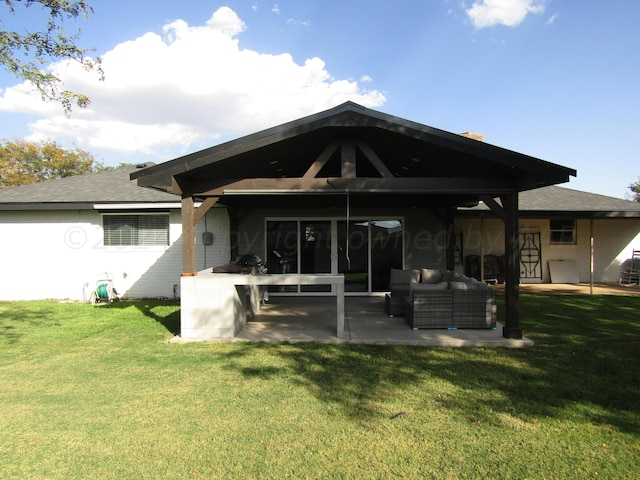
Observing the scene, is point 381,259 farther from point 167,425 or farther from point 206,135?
point 206,135

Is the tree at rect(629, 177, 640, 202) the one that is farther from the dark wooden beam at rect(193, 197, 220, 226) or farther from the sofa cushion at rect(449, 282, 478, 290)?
the dark wooden beam at rect(193, 197, 220, 226)

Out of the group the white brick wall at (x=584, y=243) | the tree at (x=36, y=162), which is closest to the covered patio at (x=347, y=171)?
the white brick wall at (x=584, y=243)

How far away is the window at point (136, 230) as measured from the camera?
10.8m

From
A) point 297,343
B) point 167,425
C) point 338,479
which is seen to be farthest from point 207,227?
point 338,479

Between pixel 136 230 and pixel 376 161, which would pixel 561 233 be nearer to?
pixel 376 161

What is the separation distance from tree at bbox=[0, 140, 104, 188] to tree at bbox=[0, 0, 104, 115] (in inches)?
1111

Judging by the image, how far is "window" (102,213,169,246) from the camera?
35.6 ft

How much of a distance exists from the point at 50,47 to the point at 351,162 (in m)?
5.60

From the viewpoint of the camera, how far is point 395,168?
352 inches

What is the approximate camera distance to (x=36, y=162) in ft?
104

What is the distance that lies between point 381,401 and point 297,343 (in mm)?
2336

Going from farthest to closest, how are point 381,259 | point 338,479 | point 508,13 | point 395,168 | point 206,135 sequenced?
point 206,135 < point 381,259 < point 508,13 < point 395,168 < point 338,479

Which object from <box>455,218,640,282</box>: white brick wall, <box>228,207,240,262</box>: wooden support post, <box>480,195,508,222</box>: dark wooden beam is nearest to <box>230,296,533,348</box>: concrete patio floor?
<box>480,195,508,222</box>: dark wooden beam

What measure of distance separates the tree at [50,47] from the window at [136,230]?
4.07 m
